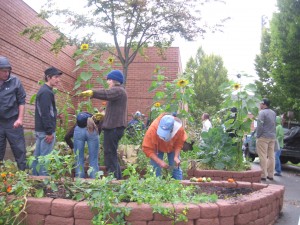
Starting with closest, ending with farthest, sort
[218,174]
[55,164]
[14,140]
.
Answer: [55,164] < [14,140] < [218,174]

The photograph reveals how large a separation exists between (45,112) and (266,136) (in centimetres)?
483

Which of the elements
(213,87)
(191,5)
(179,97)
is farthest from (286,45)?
(213,87)

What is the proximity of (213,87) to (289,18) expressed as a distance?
57.4ft

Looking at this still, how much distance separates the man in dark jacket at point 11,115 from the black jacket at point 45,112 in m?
0.31

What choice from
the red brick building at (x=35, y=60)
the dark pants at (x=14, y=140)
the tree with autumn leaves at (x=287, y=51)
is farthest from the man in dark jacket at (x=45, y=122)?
the tree with autumn leaves at (x=287, y=51)

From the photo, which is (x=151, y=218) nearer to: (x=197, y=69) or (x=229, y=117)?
(x=229, y=117)

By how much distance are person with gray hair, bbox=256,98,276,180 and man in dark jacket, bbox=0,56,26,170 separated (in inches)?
192

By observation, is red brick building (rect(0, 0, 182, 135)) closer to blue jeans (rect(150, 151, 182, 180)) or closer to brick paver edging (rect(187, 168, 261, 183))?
brick paver edging (rect(187, 168, 261, 183))

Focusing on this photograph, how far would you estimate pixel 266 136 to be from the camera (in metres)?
7.46

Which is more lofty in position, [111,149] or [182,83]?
[182,83]

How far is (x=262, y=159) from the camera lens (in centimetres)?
746

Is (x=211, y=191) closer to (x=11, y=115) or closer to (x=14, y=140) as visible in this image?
(x=14, y=140)

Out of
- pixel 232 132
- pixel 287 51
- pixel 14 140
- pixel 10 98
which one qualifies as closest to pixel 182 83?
pixel 232 132

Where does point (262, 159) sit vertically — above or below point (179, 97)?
below
